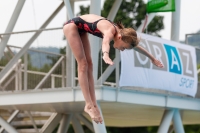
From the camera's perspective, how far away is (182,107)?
22.4 metres

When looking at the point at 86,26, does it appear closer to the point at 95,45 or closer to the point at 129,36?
the point at 129,36

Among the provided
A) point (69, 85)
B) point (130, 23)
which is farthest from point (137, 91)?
point (130, 23)

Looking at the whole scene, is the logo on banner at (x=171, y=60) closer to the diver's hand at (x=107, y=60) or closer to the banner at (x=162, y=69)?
the banner at (x=162, y=69)

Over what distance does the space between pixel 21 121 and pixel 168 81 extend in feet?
19.3

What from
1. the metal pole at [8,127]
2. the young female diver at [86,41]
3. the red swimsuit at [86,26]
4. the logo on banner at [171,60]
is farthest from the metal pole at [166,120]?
the red swimsuit at [86,26]

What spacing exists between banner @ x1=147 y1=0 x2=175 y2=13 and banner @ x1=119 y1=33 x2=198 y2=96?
5.76ft

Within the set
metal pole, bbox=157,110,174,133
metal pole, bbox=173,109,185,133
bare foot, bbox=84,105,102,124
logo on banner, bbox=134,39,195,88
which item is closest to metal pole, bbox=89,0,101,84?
logo on banner, bbox=134,39,195,88

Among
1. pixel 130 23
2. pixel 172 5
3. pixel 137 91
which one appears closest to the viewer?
pixel 137 91

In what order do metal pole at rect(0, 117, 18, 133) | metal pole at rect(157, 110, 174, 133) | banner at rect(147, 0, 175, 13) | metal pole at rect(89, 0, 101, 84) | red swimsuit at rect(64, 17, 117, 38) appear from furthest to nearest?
banner at rect(147, 0, 175, 13) < metal pole at rect(157, 110, 174, 133) < metal pole at rect(0, 117, 18, 133) < metal pole at rect(89, 0, 101, 84) < red swimsuit at rect(64, 17, 117, 38)

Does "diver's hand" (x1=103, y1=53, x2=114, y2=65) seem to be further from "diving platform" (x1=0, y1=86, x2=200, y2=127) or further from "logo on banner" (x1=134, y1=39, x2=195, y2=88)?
"logo on banner" (x1=134, y1=39, x2=195, y2=88)

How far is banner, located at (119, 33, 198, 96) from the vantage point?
1978cm

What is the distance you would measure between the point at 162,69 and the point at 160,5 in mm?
3670

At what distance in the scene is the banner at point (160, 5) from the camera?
77.4 ft

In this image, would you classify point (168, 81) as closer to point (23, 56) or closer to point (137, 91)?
point (137, 91)
